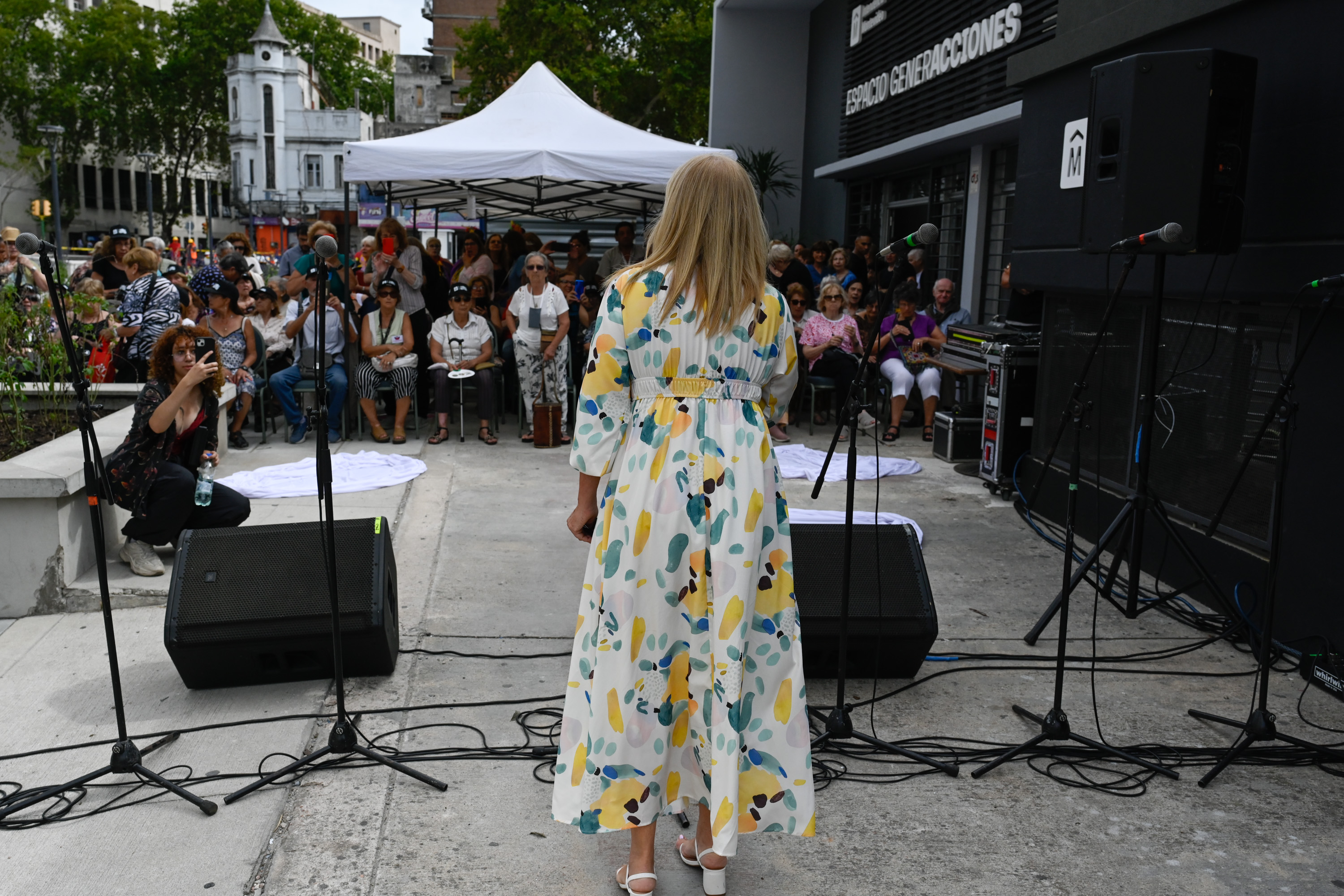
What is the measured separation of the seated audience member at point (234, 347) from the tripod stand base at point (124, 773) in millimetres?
5832

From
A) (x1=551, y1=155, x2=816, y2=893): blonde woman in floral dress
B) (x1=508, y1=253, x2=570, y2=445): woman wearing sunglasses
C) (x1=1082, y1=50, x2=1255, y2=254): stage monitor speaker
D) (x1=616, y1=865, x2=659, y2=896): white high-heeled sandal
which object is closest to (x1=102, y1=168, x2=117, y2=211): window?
(x1=508, y1=253, x2=570, y2=445): woman wearing sunglasses

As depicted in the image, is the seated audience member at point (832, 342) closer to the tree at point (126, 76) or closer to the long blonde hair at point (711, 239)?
the long blonde hair at point (711, 239)

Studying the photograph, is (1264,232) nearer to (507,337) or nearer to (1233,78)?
(1233,78)

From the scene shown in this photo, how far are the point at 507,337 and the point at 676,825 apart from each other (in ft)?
26.1

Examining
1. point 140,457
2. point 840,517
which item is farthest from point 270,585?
point 840,517

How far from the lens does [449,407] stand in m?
9.59

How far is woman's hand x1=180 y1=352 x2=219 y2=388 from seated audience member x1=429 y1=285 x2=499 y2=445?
14.1ft

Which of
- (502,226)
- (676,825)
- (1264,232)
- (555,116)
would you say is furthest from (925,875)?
(502,226)

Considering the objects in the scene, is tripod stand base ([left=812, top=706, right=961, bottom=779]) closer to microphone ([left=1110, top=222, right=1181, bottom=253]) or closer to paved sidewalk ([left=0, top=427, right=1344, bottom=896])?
paved sidewalk ([left=0, top=427, right=1344, bottom=896])

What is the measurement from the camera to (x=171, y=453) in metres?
5.26

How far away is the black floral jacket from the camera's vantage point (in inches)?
200

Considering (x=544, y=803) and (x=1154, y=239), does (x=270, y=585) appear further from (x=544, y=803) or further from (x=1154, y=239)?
A: (x=1154, y=239)

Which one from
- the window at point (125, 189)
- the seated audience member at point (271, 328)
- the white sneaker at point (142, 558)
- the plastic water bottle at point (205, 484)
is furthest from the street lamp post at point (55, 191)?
the window at point (125, 189)

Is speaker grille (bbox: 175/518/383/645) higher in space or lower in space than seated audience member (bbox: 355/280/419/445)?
lower
